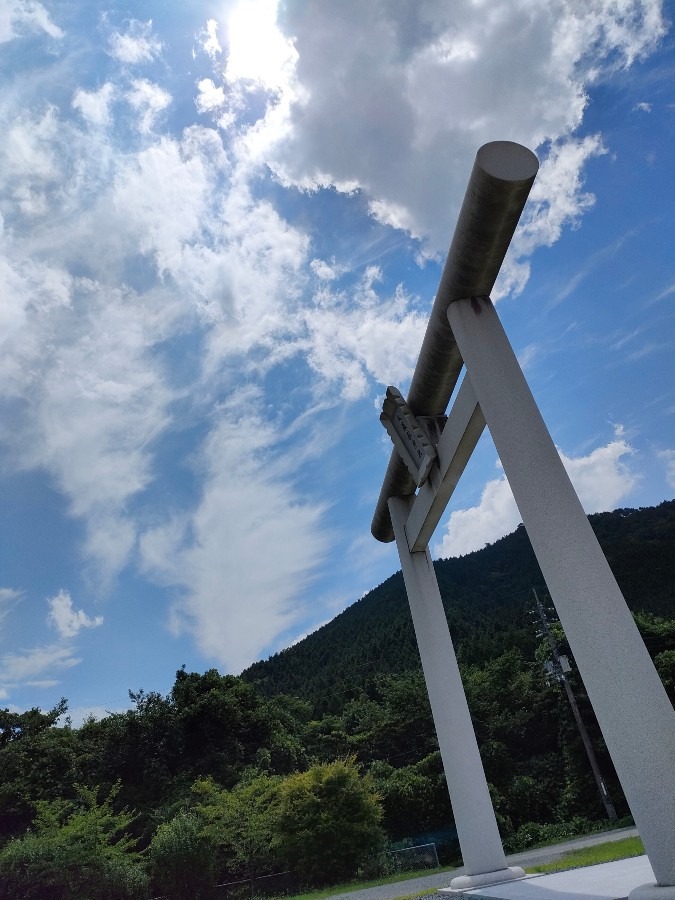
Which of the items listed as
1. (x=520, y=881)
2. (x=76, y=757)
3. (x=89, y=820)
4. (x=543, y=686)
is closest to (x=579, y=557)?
(x=520, y=881)

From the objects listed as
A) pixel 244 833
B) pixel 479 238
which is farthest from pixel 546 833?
pixel 479 238

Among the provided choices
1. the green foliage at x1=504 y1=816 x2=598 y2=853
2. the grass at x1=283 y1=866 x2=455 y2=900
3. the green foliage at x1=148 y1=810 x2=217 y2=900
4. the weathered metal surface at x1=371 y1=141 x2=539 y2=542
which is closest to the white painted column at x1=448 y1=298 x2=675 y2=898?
the weathered metal surface at x1=371 y1=141 x2=539 y2=542

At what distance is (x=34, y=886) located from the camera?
1168 cm

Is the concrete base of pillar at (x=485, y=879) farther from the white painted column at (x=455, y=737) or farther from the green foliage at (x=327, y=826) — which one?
the green foliage at (x=327, y=826)

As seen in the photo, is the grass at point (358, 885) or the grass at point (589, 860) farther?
the grass at point (358, 885)

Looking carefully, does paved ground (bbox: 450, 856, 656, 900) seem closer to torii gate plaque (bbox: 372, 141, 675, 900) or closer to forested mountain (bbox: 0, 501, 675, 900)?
torii gate plaque (bbox: 372, 141, 675, 900)

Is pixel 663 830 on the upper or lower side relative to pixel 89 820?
lower

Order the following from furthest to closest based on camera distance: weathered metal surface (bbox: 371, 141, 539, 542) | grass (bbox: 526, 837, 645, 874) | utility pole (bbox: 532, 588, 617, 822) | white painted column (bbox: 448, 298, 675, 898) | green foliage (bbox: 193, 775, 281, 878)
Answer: utility pole (bbox: 532, 588, 617, 822) → green foliage (bbox: 193, 775, 281, 878) → grass (bbox: 526, 837, 645, 874) → weathered metal surface (bbox: 371, 141, 539, 542) → white painted column (bbox: 448, 298, 675, 898)

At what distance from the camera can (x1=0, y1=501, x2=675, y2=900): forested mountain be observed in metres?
13.3

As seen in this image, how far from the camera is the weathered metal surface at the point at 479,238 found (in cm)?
375

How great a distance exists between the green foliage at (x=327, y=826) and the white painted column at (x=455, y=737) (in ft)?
30.9

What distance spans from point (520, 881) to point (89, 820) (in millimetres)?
11835

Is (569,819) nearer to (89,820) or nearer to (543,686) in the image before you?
(543,686)

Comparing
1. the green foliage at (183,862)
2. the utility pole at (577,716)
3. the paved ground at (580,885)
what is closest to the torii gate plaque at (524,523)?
the paved ground at (580,885)
